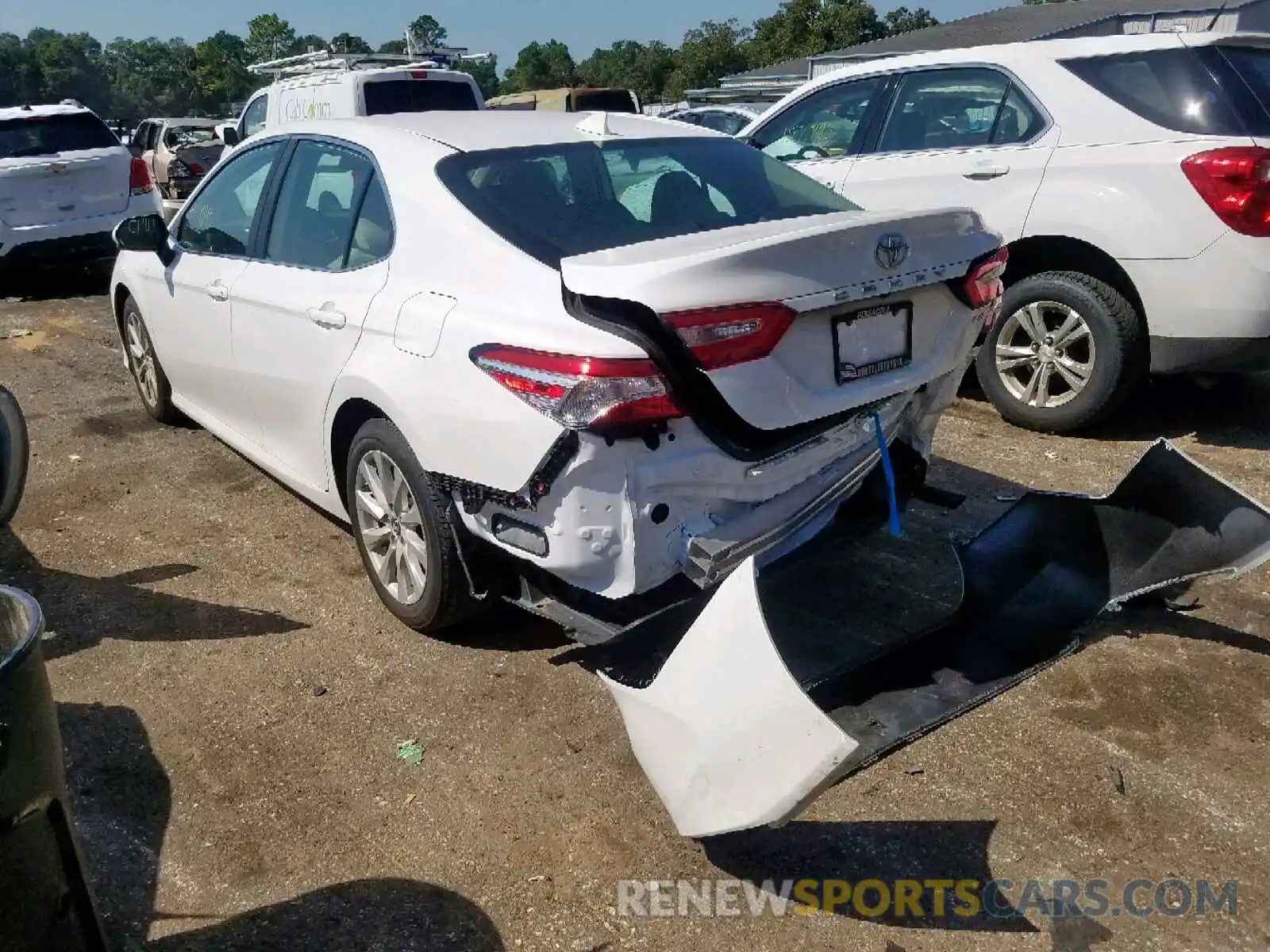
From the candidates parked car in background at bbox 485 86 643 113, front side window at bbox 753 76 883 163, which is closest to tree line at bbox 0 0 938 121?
parked car in background at bbox 485 86 643 113

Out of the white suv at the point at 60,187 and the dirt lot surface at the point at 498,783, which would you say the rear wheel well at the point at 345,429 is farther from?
the white suv at the point at 60,187

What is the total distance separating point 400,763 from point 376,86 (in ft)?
35.2

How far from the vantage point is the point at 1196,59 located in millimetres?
5242

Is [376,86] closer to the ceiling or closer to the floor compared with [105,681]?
closer to the ceiling

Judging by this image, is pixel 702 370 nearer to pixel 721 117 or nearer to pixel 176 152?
pixel 721 117

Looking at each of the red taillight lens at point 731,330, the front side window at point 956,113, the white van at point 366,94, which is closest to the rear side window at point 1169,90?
the front side window at point 956,113

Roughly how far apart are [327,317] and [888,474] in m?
1.96

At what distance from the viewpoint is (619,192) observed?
3.67 meters

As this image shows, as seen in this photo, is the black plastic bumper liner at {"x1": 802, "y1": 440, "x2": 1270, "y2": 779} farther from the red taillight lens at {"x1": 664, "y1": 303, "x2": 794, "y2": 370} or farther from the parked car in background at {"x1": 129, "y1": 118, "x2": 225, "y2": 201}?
the parked car in background at {"x1": 129, "y1": 118, "x2": 225, "y2": 201}

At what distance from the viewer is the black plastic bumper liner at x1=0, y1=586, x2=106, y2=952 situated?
6.03ft

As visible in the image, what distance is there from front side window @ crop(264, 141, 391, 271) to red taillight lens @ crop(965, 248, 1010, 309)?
6.21 feet

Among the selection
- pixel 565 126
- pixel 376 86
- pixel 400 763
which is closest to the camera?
pixel 400 763

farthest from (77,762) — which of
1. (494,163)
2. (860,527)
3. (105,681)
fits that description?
(860,527)

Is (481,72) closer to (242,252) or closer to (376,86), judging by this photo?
(376,86)
